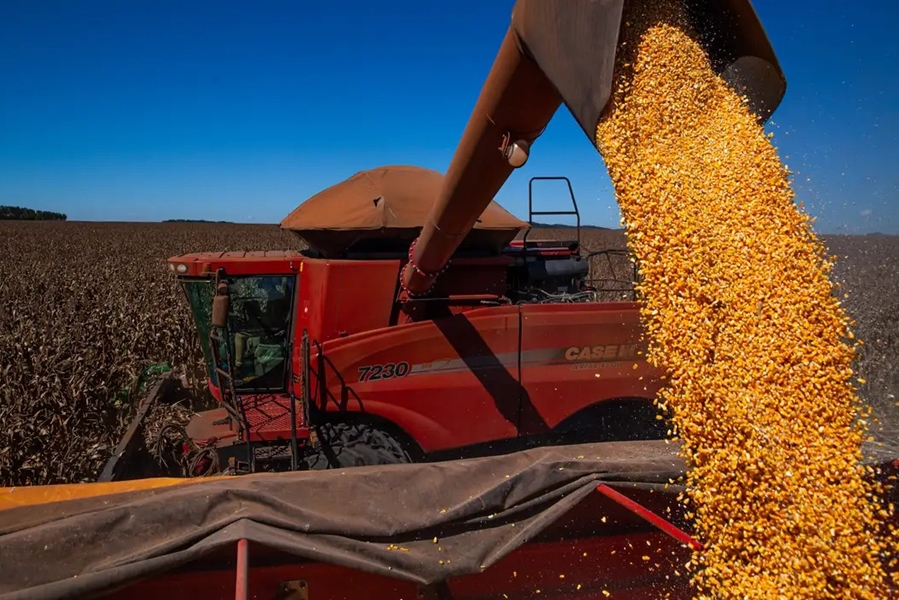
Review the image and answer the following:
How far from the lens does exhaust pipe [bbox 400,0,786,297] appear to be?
2.01 metres

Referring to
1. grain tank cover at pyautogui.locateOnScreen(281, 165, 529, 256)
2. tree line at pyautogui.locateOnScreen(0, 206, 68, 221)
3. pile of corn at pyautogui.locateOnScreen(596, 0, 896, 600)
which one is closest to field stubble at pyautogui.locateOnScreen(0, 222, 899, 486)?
pile of corn at pyautogui.locateOnScreen(596, 0, 896, 600)

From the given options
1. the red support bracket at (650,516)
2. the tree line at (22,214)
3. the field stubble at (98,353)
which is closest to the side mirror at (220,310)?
the red support bracket at (650,516)

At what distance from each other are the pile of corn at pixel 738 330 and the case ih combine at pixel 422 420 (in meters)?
0.24

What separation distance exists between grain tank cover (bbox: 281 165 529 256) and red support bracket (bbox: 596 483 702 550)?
7.55 feet

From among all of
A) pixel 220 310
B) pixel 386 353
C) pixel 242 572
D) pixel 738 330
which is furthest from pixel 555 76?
pixel 220 310

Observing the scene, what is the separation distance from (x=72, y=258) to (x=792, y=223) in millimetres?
25066

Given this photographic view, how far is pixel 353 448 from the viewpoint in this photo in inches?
158

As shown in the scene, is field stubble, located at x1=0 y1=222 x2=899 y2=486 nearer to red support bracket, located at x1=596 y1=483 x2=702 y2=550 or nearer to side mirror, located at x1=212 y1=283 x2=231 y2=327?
red support bracket, located at x1=596 y1=483 x2=702 y2=550

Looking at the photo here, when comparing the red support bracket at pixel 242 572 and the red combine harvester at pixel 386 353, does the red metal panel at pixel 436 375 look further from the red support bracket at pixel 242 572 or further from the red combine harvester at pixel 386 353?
the red support bracket at pixel 242 572

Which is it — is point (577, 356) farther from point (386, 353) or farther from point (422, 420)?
point (386, 353)

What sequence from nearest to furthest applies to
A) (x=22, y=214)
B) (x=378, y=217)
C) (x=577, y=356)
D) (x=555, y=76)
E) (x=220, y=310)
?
(x=555, y=76)
(x=220, y=310)
(x=378, y=217)
(x=577, y=356)
(x=22, y=214)

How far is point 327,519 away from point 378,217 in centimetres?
240

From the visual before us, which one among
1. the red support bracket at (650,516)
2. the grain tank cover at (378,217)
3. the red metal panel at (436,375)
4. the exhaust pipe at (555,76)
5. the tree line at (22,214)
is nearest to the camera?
the exhaust pipe at (555,76)

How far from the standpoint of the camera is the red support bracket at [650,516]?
222cm
